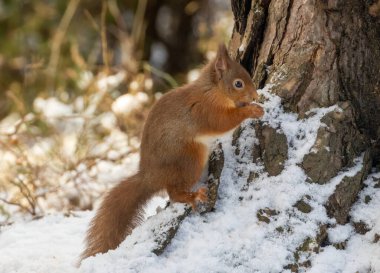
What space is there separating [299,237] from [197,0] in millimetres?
5452

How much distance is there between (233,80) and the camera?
2.51 metres

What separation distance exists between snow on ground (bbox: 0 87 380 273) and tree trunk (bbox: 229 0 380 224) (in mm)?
37

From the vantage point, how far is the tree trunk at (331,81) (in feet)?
7.27

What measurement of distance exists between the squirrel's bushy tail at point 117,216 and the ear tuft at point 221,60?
1.84 ft

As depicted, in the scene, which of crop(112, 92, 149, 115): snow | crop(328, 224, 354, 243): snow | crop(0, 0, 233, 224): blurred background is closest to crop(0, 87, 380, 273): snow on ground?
crop(328, 224, 354, 243): snow

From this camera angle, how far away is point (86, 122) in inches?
160

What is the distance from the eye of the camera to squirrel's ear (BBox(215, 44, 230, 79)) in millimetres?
2482

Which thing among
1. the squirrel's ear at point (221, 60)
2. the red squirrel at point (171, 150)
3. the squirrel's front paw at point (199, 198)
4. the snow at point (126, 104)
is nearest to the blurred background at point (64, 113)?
the snow at point (126, 104)

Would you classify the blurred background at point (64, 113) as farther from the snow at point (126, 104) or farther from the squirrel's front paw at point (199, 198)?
the squirrel's front paw at point (199, 198)

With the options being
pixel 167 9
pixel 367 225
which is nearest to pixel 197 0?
pixel 167 9

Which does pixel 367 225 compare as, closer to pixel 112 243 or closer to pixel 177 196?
pixel 177 196

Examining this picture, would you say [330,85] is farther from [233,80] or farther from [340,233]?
[340,233]

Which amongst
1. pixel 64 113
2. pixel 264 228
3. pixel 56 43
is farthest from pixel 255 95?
pixel 56 43

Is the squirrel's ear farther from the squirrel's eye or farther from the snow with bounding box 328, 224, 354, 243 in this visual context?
the snow with bounding box 328, 224, 354, 243
